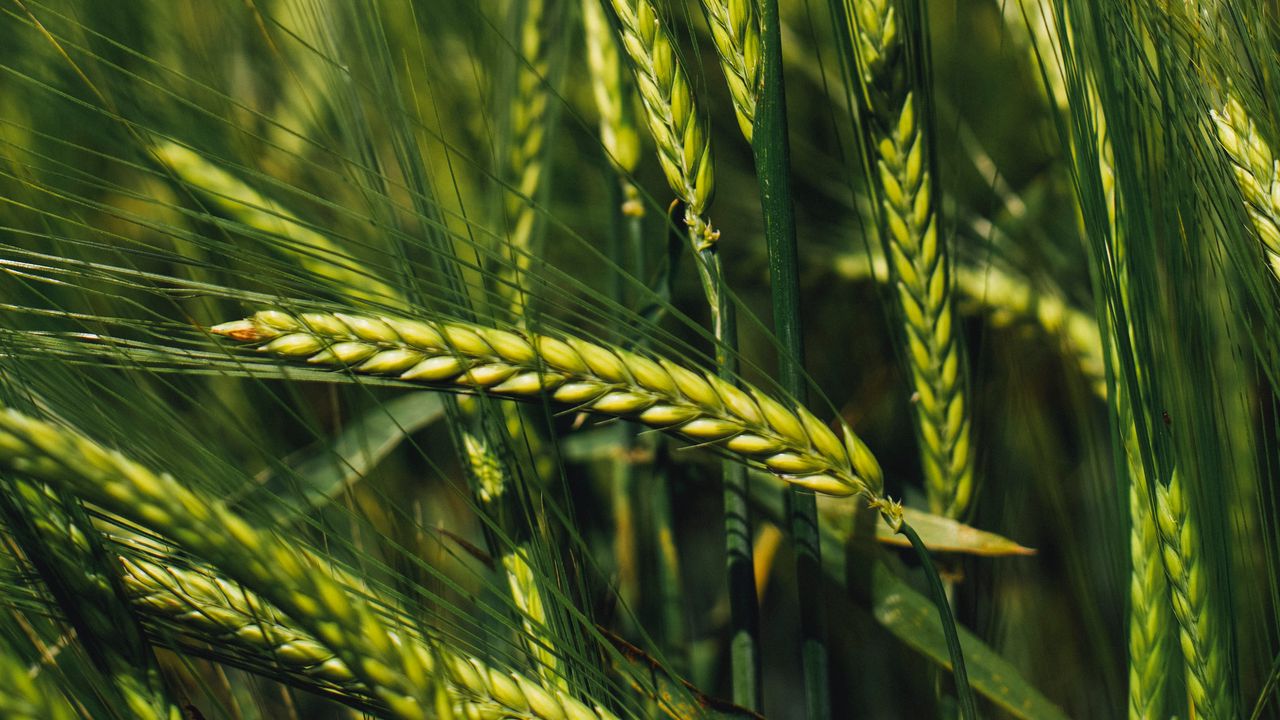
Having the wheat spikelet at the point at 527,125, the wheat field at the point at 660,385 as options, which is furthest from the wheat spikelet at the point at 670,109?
the wheat spikelet at the point at 527,125

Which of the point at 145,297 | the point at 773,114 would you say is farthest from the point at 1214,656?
the point at 145,297

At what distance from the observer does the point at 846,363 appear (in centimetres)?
80

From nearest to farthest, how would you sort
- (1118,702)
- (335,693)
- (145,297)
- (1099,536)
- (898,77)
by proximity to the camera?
(335,693) → (898,77) → (1118,702) → (1099,536) → (145,297)

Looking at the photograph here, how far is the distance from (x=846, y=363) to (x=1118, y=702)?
1.10 feet

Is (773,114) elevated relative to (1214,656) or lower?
elevated

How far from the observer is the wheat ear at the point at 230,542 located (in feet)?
0.81

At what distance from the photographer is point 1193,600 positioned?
40cm

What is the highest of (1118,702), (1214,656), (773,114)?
(773,114)

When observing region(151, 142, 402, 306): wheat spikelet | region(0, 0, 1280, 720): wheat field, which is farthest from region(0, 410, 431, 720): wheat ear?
region(151, 142, 402, 306): wheat spikelet

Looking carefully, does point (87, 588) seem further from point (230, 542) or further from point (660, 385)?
point (660, 385)

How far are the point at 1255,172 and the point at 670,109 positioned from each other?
0.27 metres

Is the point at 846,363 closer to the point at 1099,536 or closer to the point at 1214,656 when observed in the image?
the point at 1099,536

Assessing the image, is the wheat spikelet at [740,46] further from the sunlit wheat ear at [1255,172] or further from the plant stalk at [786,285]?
the sunlit wheat ear at [1255,172]

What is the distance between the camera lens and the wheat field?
0.35m
